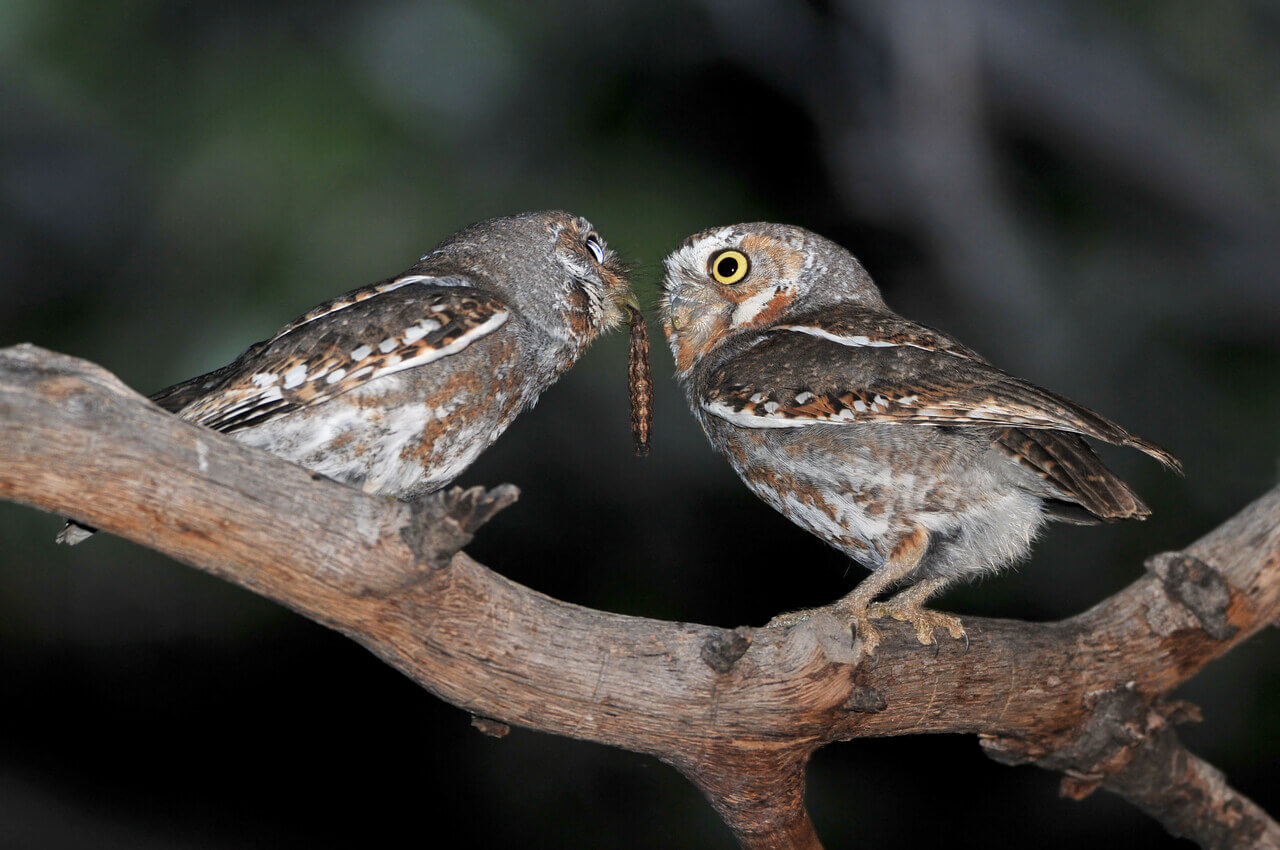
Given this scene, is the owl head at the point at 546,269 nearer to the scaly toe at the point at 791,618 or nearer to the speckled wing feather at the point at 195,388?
the speckled wing feather at the point at 195,388

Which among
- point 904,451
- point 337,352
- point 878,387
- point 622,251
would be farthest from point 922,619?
point 622,251

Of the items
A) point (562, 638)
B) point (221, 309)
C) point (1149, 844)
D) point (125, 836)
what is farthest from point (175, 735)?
point (1149, 844)

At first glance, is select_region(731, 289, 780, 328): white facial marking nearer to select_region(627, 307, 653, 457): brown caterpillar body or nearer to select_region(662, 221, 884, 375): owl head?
select_region(662, 221, 884, 375): owl head

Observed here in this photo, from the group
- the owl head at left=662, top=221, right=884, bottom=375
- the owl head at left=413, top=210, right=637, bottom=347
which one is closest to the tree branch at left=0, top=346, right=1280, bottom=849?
the owl head at left=413, top=210, right=637, bottom=347

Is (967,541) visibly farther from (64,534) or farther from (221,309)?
(221,309)

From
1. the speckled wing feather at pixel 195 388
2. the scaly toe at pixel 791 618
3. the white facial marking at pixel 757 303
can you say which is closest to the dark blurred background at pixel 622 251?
the white facial marking at pixel 757 303
